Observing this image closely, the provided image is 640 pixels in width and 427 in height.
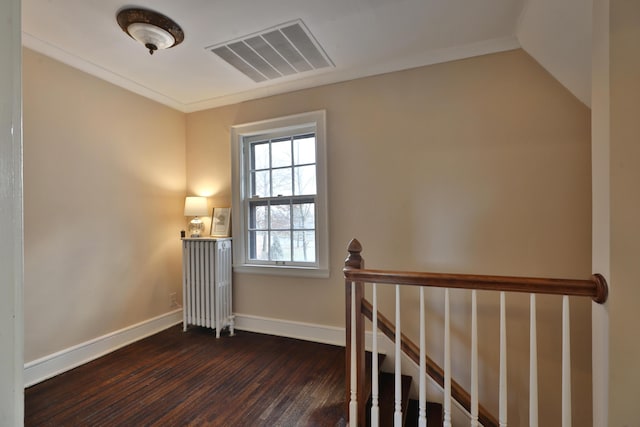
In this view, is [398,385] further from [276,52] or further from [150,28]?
[150,28]

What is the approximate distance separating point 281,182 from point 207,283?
128cm

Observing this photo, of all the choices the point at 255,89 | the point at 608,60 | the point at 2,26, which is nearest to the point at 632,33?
the point at 608,60

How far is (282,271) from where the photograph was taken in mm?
2908

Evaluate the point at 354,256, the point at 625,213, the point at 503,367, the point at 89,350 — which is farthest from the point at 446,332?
the point at 89,350

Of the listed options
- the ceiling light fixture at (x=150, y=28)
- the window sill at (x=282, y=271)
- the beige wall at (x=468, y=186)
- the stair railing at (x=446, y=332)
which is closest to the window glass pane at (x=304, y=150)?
the beige wall at (x=468, y=186)

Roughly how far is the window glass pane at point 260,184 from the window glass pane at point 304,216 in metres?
0.40

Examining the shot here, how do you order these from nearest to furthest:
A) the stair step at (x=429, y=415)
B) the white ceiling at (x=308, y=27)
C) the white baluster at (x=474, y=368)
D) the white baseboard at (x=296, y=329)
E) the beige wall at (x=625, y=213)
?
1. the beige wall at (x=625, y=213)
2. the white baluster at (x=474, y=368)
3. the white ceiling at (x=308, y=27)
4. the stair step at (x=429, y=415)
5. the white baseboard at (x=296, y=329)

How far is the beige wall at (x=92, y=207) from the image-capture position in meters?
2.15

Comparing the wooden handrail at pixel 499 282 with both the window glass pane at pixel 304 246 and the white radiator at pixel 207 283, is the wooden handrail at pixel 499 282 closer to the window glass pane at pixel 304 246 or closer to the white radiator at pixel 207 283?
the window glass pane at pixel 304 246

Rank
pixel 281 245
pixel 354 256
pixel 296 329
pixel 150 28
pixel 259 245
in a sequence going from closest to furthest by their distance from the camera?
1. pixel 354 256
2. pixel 150 28
3. pixel 296 329
4. pixel 281 245
5. pixel 259 245

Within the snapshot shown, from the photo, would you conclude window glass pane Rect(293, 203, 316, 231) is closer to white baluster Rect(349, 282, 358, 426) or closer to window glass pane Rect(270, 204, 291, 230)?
window glass pane Rect(270, 204, 291, 230)

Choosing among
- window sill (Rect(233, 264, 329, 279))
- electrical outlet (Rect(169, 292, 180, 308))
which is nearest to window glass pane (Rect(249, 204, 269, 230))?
window sill (Rect(233, 264, 329, 279))

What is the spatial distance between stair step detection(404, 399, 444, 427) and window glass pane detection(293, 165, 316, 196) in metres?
1.96

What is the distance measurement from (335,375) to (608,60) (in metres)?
2.38
